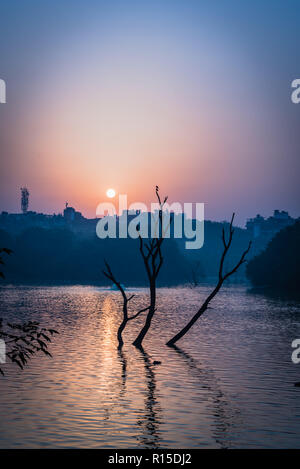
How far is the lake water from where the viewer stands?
21.0m

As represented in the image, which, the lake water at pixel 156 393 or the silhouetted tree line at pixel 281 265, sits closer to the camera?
the lake water at pixel 156 393

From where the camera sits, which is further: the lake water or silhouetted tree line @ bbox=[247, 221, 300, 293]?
silhouetted tree line @ bbox=[247, 221, 300, 293]

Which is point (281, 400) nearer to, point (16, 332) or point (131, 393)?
point (131, 393)

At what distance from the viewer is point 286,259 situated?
130875mm

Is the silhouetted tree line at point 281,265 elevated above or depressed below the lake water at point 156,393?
above

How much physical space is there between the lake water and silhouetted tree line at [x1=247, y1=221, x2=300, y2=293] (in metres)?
74.7

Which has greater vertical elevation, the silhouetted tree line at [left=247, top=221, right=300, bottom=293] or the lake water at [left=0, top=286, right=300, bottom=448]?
the silhouetted tree line at [left=247, top=221, right=300, bottom=293]

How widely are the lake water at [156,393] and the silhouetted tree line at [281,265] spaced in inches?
2939

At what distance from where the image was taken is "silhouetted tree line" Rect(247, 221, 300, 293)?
5020 inches

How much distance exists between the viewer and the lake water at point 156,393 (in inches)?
828

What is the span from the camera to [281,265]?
132m
